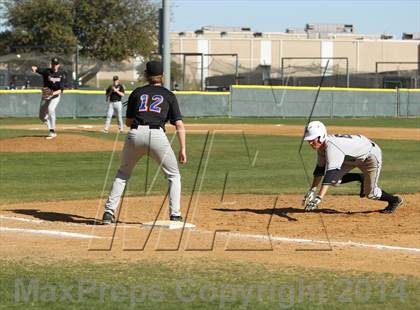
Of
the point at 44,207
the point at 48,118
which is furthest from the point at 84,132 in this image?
the point at 44,207

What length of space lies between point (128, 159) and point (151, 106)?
763 millimetres

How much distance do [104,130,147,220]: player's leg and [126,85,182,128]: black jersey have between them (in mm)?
191

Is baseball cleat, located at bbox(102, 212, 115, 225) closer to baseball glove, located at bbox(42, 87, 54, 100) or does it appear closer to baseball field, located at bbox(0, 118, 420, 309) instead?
baseball field, located at bbox(0, 118, 420, 309)

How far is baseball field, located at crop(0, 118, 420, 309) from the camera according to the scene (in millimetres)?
7262

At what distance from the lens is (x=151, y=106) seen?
1088 centimetres

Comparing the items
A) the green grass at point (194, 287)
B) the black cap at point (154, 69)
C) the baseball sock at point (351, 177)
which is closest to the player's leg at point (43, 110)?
the baseball sock at point (351, 177)

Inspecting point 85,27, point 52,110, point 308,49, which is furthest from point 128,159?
point 308,49

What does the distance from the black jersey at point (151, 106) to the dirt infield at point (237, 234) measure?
132 cm

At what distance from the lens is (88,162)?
69.5 feet

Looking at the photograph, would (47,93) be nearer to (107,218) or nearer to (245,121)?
(107,218)

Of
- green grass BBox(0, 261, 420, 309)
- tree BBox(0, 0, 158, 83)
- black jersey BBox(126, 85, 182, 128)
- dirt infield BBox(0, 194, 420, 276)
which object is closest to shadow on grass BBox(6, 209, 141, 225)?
dirt infield BBox(0, 194, 420, 276)

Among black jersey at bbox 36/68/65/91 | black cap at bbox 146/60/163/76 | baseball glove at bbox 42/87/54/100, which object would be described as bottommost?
baseball glove at bbox 42/87/54/100

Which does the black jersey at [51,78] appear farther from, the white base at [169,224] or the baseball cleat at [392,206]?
the baseball cleat at [392,206]

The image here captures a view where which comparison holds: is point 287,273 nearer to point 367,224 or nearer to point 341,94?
point 367,224
